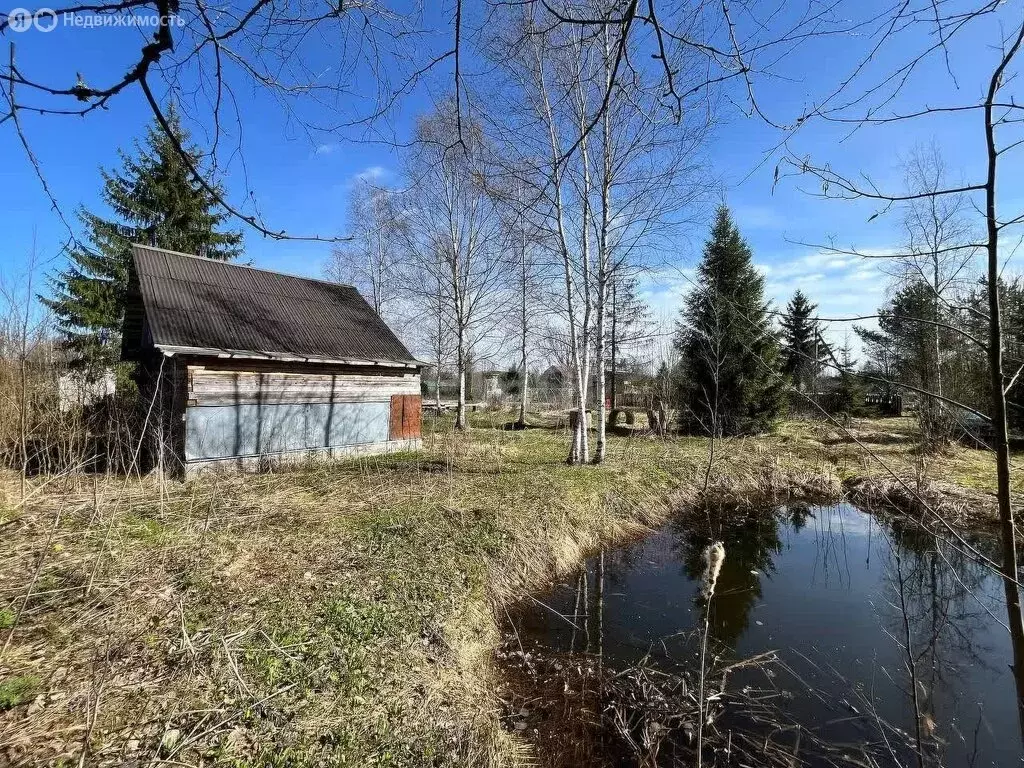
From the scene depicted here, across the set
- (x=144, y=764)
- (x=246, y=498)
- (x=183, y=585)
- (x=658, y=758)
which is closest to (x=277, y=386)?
(x=246, y=498)

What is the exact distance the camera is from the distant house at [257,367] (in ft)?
30.8

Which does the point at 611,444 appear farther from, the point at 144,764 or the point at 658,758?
the point at 144,764

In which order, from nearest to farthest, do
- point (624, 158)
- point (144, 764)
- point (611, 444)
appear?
point (144, 764) < point (624, 158) < point (611, 444)

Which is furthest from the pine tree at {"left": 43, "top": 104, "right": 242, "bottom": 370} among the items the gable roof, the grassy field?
the grassy field

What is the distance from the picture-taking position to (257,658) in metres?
3.47

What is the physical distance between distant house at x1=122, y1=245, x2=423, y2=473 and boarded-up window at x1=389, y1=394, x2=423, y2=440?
29mm

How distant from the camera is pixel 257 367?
1030 cm

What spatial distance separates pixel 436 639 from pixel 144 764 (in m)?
2.19

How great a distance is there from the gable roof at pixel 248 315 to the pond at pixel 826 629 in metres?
7.96

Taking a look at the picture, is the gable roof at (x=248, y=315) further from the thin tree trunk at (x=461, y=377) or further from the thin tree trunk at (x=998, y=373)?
the thin tree trunk at (x=998, y=373)

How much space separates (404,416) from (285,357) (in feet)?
12.6

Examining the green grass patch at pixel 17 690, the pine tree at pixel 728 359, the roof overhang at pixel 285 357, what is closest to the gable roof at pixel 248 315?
the roof overhang at pixel 285 357

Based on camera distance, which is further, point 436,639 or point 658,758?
point 436,639

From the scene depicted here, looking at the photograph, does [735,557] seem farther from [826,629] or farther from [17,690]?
[17,690]
